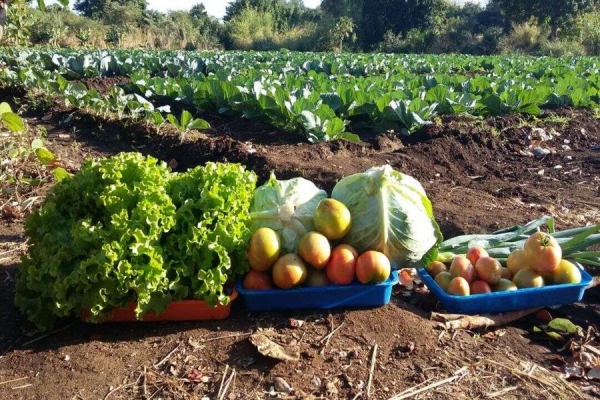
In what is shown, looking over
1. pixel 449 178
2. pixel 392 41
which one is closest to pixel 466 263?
pixel 449 178

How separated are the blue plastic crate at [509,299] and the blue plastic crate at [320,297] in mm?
358

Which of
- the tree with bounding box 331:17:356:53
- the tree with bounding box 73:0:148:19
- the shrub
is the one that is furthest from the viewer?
the tree with bounding box 73:0:148:19

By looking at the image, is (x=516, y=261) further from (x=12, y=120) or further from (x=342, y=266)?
(x=12, y=120)

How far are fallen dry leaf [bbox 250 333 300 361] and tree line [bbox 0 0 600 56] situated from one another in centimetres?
3712

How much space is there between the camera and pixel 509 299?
10.6ft

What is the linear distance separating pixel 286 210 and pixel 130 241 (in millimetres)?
888

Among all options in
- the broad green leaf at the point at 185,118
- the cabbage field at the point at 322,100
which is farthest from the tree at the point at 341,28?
the broad green leaf at the point at 185,118

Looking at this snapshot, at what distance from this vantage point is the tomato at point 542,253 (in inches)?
127

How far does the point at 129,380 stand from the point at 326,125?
5264 millimetres

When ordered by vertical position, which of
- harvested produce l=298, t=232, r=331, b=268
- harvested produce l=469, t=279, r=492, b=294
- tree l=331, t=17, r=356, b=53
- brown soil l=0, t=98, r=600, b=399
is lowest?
brown soil l=0, t=98, r=600, b=399

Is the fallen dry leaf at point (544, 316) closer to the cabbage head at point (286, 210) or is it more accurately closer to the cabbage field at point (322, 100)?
the cabbage head at point (286, 210)

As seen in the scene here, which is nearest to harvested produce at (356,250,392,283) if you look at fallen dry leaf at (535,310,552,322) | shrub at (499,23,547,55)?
fallen dry leaf at (535,310,552,322)

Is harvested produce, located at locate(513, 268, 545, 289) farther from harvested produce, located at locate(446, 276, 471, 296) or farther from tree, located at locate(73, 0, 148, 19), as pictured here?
tree, located at locate(73, 0, 148, 19)

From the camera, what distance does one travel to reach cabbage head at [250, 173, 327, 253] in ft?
10.4
